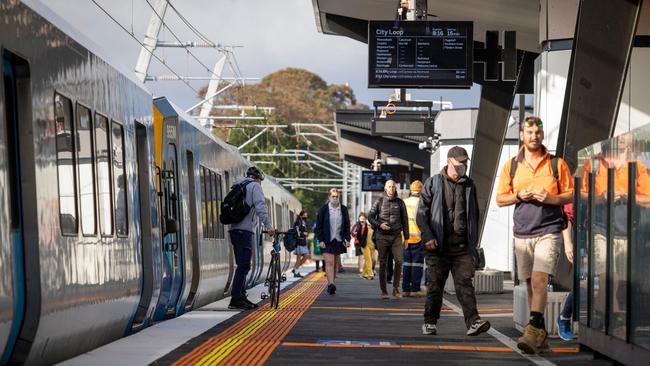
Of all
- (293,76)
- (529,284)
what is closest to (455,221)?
(529,284)

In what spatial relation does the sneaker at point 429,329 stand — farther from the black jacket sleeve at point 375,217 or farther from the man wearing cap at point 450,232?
the black jacket sleeve at point 375,217

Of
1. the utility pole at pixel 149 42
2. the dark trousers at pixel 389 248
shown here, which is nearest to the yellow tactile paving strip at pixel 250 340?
the dark trousers at pixel 389 248

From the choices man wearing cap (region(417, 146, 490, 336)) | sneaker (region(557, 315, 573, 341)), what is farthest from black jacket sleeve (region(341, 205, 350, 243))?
sneaker (region(557, 315, 573, 341))

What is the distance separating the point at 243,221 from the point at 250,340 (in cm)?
509

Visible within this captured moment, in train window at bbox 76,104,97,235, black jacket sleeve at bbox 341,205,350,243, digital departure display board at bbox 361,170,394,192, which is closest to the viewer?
train window at bbox 76,104,97,235

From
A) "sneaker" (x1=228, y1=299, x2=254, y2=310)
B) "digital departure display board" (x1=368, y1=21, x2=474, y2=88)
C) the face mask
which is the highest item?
"digital departure display board" (x1=368, y1=21, x2=474, y2=88)

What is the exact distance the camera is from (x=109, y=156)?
1062 cm

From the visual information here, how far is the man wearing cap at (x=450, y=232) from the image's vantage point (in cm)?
1213

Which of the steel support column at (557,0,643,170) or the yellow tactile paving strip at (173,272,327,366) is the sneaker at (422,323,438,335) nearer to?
the yellow tactile paving strip at (173,272,327,366)

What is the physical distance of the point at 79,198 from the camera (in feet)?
30.3

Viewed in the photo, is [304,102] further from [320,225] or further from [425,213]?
[425,213]

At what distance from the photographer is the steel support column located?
1362 centimetres

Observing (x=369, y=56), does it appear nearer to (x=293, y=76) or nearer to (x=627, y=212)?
(x=627, y=212)

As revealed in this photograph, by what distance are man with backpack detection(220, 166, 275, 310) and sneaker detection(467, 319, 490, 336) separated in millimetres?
4431
